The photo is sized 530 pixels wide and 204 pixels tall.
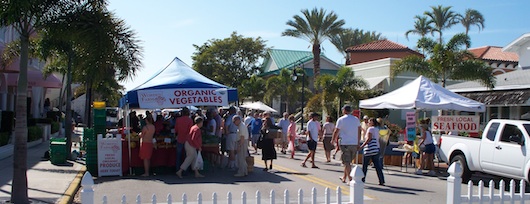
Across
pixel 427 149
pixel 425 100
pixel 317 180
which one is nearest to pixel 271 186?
pixel 317 180

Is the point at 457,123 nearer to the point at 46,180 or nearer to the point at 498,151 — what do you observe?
the point at 498,151

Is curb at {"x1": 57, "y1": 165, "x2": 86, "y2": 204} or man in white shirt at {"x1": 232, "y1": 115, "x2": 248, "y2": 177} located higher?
man in white shirt at {"x1": 232, "y1": 115, "x2": 248, "y2": 177}

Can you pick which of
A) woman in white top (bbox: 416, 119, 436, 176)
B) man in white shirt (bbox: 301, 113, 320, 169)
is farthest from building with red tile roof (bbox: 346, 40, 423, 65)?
woman in white top (bbox: 416, 119, 436, 176)

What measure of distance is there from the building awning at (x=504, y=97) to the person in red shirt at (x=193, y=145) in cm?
1579

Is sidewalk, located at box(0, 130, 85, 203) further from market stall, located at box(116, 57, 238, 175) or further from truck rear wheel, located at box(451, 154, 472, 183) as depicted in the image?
truck rear wheel, located at box(451, 154, 472, 183)

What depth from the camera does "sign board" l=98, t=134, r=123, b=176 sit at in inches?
535

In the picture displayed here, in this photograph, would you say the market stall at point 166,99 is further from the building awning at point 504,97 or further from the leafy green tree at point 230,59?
the leafy green tree at point 230,59

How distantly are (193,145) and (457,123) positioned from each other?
892 cm

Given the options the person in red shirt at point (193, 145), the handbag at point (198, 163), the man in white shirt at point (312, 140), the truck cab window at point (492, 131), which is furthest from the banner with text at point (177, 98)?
the truck cab window at point (492, 131)

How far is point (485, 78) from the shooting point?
2477cm

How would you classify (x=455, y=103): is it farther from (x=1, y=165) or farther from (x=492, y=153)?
(x=1, y=165)

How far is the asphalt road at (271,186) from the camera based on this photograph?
10.8 metres

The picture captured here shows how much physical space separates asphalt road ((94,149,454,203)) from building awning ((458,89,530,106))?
385 inches

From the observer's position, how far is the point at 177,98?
46.4ft
